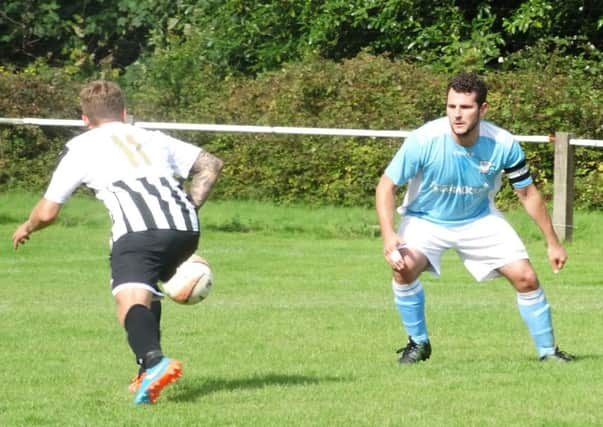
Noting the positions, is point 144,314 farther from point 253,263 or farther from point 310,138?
point 310,138

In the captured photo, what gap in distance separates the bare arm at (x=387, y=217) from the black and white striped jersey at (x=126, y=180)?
1280 millimetres

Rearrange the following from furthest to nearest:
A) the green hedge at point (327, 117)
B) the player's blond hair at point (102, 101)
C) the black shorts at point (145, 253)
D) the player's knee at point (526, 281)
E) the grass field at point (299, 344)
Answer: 1. the green hedge at point (327, 117)
2. the player's knee at point (526, 281)
3. the player's blond hair at point (102, 101)
4. the black shorts at point (145, 253)
5. the grass field at point (299, 344)

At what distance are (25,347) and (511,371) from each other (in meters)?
3.22

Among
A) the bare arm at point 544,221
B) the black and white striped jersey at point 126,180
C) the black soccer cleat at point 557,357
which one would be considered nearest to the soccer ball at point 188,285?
the black and white striped jersey at point 126,180

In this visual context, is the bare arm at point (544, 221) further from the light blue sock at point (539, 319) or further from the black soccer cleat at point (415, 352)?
the black soccer cleat at point (415, 352)

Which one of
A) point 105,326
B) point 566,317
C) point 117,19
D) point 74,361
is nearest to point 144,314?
point 74,361

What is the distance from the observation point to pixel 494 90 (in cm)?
2089

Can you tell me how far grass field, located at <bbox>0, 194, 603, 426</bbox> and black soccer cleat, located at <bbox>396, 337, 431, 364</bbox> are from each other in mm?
116

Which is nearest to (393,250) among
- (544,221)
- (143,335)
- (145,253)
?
(544,221)

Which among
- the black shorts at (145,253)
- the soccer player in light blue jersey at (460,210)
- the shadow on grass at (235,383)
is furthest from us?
the soccer player in light blue jersey at (460,210)

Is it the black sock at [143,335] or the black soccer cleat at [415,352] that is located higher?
the black sock at [143,335]

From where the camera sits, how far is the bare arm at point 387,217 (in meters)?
8.58

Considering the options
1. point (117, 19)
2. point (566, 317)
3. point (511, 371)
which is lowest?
point (117, 19)

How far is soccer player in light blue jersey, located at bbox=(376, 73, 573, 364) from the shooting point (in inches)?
342
